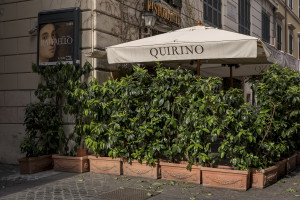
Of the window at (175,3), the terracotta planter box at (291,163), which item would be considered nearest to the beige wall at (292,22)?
the window at (175,3)

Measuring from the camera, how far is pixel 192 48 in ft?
20.0

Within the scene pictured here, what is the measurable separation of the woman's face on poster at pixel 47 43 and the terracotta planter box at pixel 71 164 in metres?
2.18

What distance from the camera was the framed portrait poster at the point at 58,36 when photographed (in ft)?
25.1

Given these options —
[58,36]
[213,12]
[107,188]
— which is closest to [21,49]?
[58,36]

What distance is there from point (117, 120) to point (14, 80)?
10.7ft

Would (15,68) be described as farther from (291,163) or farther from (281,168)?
(291,163)

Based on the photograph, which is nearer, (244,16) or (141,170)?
(141,170)

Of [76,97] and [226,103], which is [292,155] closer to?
[226,103]

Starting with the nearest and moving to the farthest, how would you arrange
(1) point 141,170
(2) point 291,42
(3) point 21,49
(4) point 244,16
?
1. (1) point 141,170
2. (3) point 21,49
3. (4) point 244,16
4. (2) point 291,42

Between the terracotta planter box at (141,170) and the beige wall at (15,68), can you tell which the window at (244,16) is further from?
the terracotta planter box at (141,170)

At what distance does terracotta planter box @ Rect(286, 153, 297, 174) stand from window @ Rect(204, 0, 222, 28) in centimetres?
673

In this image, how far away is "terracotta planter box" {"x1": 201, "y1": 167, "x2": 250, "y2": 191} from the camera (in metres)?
5.64

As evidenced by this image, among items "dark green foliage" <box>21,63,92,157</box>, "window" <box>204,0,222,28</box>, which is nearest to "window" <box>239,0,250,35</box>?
"window" <box>204,0,222,28</box>

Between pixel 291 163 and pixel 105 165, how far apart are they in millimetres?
3576
